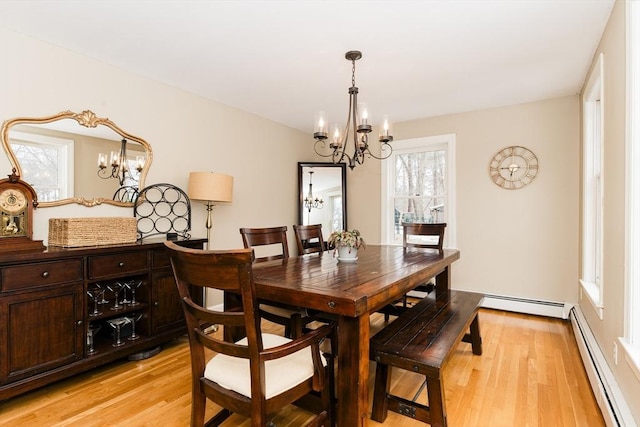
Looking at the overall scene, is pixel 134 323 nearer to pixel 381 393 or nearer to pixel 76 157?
pixel 76 157

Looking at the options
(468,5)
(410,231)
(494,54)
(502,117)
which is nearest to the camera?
(468,5)

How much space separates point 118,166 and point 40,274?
3.86 ft

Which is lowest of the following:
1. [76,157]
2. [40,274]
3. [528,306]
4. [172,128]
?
[528,306]

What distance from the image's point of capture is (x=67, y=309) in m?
2.15

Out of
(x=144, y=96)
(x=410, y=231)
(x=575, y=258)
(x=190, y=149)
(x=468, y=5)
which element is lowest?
(x=575, y=258)

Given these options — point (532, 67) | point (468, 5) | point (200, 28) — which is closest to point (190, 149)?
point (200, 28)

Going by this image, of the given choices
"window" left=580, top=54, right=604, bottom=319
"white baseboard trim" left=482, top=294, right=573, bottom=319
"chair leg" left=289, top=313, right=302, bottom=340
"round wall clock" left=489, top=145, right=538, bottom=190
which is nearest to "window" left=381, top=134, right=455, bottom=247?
"round wall clock" left=489, top=145, right=538, bottom=190

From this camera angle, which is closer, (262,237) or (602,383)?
(602,383)

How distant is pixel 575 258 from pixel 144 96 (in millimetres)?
4835

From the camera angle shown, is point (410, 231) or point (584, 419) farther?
point (410, 231)

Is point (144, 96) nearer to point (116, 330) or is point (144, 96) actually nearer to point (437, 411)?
point (116, 330)

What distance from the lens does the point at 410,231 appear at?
11.3 feet

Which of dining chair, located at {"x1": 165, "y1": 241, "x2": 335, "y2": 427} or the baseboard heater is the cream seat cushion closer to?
dining chair, located at {"x1": 165, "y1": 241, "x2": 335, "y2": 427}

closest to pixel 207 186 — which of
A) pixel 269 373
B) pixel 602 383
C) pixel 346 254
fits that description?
pixel 346 254
